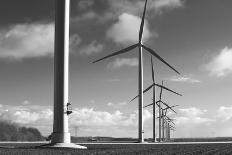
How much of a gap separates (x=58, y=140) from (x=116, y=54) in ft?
153

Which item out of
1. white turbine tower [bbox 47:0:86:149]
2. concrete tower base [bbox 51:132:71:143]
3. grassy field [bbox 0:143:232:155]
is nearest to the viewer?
grassy field [bbox 0:143:232:155]

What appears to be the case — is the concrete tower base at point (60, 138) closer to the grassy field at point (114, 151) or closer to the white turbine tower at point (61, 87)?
the white turbine tower at point (61, 87)

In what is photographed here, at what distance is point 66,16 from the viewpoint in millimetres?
50531

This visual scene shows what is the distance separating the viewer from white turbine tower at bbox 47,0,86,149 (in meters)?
48.5

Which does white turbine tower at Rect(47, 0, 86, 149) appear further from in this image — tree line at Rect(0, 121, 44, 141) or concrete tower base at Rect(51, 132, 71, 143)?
tree line at Rect(0, 121, 44, 141)

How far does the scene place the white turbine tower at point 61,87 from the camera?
4853 cm

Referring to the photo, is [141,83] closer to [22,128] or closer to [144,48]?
[144,48]

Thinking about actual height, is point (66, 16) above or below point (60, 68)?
above

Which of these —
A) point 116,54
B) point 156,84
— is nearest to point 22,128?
point 156,84

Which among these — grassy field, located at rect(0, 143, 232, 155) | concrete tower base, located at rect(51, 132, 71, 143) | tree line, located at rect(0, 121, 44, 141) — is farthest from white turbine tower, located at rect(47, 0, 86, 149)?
tree line, located at rect(0, 121, 44, 141)

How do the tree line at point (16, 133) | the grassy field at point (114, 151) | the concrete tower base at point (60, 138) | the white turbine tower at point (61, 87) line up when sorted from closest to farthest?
the grassy field at point (114, 151), the concrete tower base at point (60, 138), the white turbine tower at point (61, 87), the tree line at point (16, 133)

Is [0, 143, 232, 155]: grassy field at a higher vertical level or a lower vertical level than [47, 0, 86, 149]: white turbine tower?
lower

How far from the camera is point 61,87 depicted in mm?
48531

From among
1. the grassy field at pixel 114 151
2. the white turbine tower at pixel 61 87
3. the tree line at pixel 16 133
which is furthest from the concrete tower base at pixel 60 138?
the tree line at pixel 16 133
